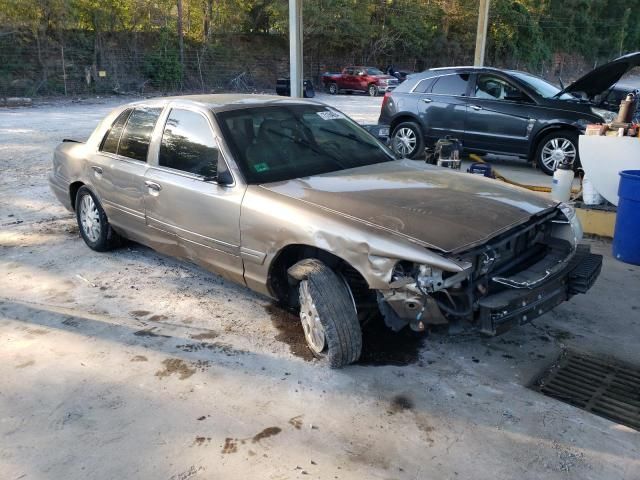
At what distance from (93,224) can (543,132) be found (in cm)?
689

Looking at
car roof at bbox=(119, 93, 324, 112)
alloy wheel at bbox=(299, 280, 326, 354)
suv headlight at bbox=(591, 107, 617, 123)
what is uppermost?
car roof at bbox=(119, 93, 324, 112)

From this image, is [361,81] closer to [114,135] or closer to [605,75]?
[605,75]

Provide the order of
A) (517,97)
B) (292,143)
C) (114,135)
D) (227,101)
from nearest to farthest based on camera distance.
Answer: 1. (292,143)
2. (227,101)
3. (114,135)
4. (517,97)

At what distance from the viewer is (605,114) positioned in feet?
28.7

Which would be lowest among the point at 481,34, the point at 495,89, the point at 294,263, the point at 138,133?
the point at 294,263

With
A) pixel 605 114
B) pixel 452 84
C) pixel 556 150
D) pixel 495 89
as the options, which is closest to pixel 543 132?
pixel 556 150

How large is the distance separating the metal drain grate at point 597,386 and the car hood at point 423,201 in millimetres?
1011

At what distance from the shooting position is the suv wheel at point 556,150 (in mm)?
8828

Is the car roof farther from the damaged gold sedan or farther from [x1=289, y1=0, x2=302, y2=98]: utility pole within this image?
[x1=289, y1=0, x2=302, y2=98]: utility pole

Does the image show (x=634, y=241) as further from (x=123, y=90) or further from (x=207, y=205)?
(x=123, y=90)

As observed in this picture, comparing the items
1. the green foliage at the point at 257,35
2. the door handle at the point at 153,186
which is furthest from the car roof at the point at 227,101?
the green foliage at the point at 257,35

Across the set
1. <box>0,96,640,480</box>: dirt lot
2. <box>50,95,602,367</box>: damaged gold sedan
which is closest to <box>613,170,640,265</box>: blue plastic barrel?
<box>0,96,640,480</box>: dirt lot

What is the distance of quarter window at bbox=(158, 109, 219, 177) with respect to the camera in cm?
414

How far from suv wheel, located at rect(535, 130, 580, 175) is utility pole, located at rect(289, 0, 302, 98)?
4267mm
